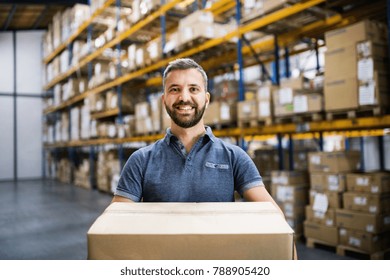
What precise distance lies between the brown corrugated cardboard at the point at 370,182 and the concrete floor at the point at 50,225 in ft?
2.59

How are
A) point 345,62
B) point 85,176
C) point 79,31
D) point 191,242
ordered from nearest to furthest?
point 191,242
point 345,62
point 79,31
point 85,176

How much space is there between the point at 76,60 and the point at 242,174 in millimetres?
10468

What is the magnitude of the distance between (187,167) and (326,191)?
293 cm

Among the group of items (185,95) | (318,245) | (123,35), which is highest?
(123,35)

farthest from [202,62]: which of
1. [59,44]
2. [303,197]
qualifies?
[59,44]

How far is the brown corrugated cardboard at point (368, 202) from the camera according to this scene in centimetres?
→ 369

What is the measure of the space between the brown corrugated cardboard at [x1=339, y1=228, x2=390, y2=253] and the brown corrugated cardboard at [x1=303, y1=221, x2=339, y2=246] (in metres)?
0.09

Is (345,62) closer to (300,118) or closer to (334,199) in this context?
(300,118)

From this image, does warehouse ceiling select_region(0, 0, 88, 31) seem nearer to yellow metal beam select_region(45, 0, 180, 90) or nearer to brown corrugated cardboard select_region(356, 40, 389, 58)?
yellow metal beam select_region(45, 0, 180, 90)

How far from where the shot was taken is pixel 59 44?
12.7 m

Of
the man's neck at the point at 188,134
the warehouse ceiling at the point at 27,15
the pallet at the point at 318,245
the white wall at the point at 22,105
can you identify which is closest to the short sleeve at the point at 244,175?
the man's neck at the point at 188,134

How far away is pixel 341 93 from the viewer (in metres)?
3.77

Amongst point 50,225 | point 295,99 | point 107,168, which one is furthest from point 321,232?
point 107,168
